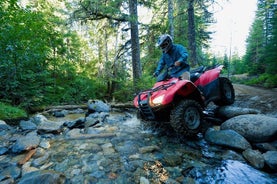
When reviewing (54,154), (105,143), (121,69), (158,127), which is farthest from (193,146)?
(121,69)

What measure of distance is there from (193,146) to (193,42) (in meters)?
8.21

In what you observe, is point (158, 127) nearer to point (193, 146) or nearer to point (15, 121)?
point (193, 146)

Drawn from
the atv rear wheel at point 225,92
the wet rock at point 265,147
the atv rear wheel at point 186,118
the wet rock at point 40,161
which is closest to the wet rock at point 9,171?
the wet rock at point 40,161

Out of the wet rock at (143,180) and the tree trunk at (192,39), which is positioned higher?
the tree trunk at (192,39)

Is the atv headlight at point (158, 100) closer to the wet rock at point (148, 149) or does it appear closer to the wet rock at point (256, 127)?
the wet rock at point (148, 149)

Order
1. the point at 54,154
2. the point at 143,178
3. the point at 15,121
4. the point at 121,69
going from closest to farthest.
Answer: the point at 143,178 → the point at 54,154 → the point at 15,121 → the point at 121,69

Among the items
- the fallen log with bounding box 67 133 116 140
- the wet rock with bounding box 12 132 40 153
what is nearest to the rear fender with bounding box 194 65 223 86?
the fallen log with bounding box 67 133 116 140

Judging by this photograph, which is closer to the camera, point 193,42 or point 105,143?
point 105,143

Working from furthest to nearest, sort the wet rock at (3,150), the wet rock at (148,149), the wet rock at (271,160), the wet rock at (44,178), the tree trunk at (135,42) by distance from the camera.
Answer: the tree trunk at (135,42) → the wet rock at (148,149) → the wet rock at (3,150) → the wet rock at (271,160) → the wet rock at (44,178)

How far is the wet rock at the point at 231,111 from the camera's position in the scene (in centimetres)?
423

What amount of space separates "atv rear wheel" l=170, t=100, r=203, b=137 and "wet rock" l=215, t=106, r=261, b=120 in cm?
138

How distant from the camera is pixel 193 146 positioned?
10.6 feet

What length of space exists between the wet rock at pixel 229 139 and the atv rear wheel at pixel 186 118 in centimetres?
33

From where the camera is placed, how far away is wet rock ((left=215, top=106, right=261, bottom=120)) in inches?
167
